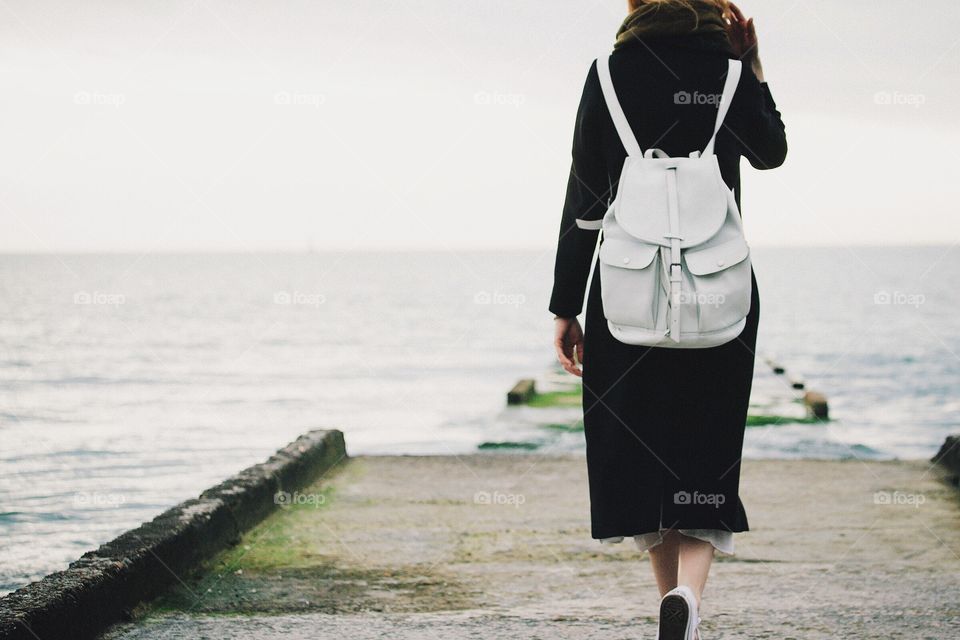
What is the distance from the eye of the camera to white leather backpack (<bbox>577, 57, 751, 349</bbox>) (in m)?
2.45

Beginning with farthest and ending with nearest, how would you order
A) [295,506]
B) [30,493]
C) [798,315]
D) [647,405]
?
[798,315], [30,493], [295,506], [647,405]

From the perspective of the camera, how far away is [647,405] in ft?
8.79

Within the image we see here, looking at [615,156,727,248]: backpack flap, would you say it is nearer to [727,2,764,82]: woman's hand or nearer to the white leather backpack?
the white leather backpack

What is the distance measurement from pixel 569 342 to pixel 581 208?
37cm

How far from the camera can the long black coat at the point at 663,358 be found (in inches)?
104

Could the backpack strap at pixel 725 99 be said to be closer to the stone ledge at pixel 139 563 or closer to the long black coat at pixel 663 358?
the long black coat at pixel 663 358

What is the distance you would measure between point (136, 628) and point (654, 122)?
2.28 metres

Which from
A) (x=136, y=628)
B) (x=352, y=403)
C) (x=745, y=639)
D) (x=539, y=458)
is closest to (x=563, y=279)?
(x=745, y=639)

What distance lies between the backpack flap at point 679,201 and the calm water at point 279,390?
13.4 feet

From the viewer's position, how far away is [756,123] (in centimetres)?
268

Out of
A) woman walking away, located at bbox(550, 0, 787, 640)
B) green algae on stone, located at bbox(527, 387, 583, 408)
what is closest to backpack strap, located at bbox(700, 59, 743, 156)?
woman walking away, located at bbox(550, 0, 787, 640)

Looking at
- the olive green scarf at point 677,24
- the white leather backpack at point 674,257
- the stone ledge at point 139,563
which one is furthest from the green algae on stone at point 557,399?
the white leather backpack at point 674,257

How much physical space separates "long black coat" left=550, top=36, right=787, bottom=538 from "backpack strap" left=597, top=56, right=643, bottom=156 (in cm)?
2

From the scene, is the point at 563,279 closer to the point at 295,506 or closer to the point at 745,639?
the point at 745,639
